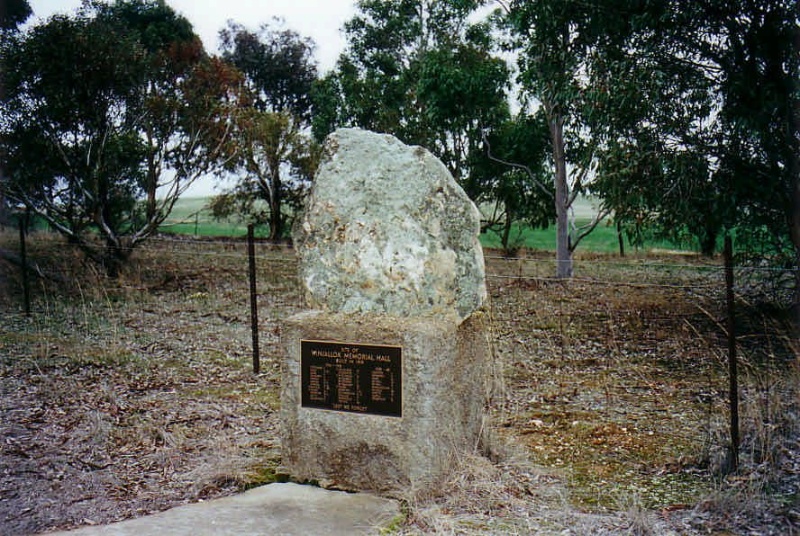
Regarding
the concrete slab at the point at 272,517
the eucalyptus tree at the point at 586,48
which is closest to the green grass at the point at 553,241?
the eucalyptus tree at the point at 586,48

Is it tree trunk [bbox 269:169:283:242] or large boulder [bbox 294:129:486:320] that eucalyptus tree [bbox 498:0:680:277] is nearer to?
large boulder [bbox 294:129:486:320]

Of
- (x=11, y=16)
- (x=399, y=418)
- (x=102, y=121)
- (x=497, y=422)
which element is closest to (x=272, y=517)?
(x=399, y=418)

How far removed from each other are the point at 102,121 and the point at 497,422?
512 inches

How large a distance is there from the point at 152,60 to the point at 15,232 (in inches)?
367

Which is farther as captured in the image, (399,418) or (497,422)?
(497,422)

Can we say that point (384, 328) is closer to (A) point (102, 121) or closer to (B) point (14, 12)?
(A) point (102, 121)

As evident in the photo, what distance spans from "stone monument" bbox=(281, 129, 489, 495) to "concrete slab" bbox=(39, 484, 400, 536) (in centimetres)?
25

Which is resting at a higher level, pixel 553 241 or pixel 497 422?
pixel 553 241

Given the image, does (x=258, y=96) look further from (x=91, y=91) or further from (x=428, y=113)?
(x=91, y=91)

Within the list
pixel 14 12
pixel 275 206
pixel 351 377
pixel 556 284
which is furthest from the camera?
pixel 275 206

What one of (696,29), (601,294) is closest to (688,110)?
(696,29)

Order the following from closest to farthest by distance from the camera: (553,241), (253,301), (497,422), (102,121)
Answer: (497,422), (253,301), (102,121), (553,241)

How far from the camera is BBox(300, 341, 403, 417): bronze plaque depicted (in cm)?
525

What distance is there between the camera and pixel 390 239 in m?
5.58
